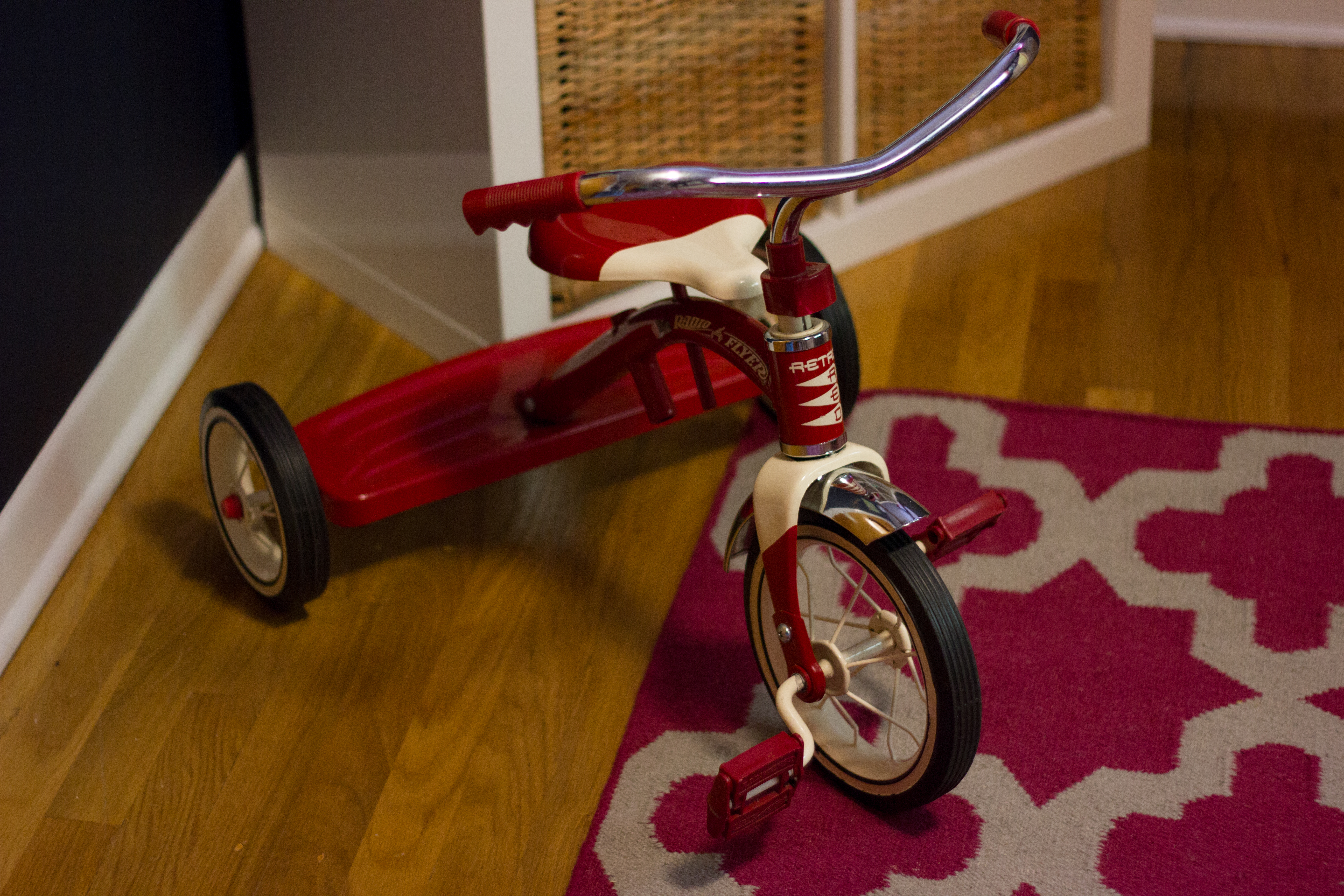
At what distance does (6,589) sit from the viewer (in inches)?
60.7

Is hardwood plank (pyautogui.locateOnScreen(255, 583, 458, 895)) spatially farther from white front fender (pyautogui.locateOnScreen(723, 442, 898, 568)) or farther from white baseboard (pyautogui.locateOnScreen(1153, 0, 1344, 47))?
white baseboard (pyautogui.locateOnScreen(1153, 0, 1344, 47))

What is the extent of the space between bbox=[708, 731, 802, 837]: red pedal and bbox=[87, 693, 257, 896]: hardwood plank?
20.2 inches

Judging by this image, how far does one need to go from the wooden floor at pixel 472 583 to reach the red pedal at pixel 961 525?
1.28 feet

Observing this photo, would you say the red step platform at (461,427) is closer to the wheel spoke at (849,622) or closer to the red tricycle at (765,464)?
the red tricycle at (765,464)

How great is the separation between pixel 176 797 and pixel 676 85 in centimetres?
110

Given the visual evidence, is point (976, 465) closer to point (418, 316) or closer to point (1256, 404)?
point (1256, 404)

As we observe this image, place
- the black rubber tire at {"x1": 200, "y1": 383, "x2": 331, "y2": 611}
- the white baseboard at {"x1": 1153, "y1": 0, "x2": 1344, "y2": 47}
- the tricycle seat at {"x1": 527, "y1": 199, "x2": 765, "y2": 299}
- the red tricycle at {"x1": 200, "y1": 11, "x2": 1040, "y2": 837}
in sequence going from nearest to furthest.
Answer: the red tricycle at {"x1": 200, "y1": 11, "x2": 1040, "y2": 837}
the tricycle seat at {"x1": 527, "y1": 199, "x2": 765, "y2": 299}
the black rubber tire at {"x1": 200, "y1": 383, "x2": 331, "y2": 611}
the white baseboard at {"x1": 1153, "y1": 0, "x2": 1344, "y2": 47}

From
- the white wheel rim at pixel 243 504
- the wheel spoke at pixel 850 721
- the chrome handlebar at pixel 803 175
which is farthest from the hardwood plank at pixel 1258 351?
the white wheel rim at pixel 243 504

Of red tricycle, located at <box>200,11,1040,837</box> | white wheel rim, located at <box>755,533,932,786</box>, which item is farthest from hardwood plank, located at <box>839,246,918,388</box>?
white wheel rim, located at <box>755,533,932,786</box>

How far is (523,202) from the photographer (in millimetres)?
1058

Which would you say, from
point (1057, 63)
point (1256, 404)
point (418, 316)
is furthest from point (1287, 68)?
point (418, 316)

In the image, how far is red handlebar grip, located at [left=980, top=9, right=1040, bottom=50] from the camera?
1144mm

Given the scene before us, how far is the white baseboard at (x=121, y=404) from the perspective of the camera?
1.57m

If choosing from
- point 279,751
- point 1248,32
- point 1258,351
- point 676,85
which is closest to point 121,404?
point 279,751
